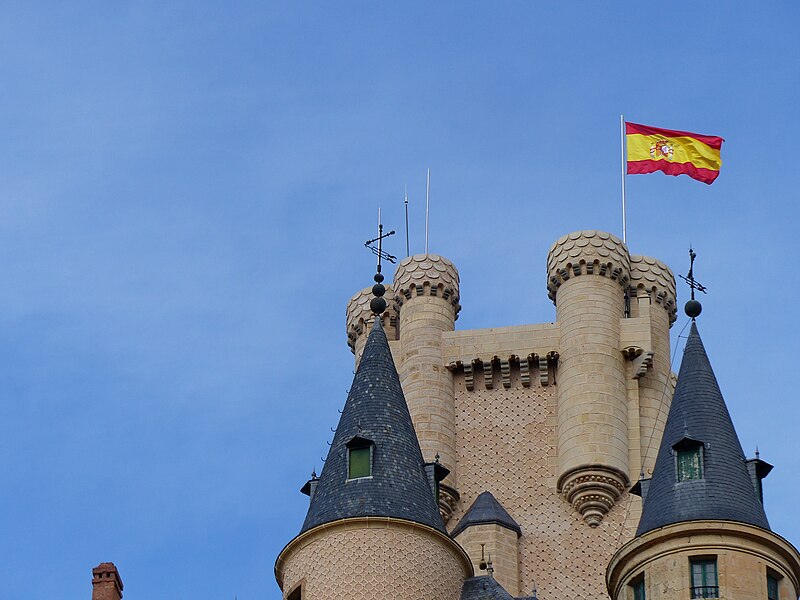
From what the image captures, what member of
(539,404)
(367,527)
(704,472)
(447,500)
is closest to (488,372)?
(539,404)

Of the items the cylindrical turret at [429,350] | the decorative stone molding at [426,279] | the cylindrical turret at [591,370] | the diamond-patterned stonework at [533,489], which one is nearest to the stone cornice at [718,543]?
the diamond-patterned stonework at [533,489]

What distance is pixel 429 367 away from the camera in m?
57.9

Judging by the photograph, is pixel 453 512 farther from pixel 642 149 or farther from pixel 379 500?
pixel 379 500

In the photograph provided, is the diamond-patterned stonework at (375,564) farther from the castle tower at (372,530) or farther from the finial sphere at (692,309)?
the finial sphere at (692,309)

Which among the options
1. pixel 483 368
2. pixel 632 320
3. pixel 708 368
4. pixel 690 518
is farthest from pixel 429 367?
pixel 690 518

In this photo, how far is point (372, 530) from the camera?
39.6m

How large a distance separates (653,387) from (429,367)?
227 inches

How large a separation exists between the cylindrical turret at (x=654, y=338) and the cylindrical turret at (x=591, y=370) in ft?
1.68

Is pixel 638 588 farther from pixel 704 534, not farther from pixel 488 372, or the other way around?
pixel 488 372

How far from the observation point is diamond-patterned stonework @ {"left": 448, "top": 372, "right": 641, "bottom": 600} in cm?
5381

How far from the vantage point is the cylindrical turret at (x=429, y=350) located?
185 ft

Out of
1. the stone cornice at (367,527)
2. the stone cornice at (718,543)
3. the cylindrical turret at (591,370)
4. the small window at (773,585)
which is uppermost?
the cylindrical turret at (591,370)

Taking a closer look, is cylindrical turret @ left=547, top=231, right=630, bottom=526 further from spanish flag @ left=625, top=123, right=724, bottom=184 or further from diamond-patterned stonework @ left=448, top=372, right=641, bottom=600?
spanish flag @ left=625, top=123, right=724, bottom=184

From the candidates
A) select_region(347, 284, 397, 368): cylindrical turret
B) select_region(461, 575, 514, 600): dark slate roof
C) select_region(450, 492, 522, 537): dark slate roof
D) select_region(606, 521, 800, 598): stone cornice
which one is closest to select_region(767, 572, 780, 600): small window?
select_region(606, 521, 800, 598): stone cornice
